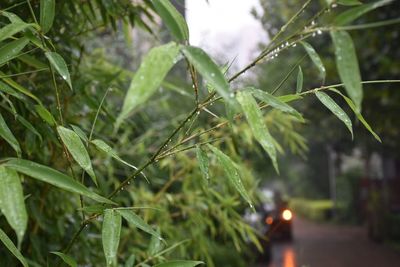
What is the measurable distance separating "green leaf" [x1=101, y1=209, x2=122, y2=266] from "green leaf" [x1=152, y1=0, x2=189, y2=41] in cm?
36

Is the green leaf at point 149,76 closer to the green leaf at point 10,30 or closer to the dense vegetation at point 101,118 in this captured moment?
the dense vegetation at point 101,118

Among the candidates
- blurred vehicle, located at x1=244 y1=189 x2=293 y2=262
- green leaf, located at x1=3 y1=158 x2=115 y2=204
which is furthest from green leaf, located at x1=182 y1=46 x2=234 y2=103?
blurred vehicle, located at x1=244 y1=189 x2=293 y2=262

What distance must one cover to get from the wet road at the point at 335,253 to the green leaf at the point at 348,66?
7187mm

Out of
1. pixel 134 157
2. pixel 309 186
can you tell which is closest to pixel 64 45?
pixel 134 157

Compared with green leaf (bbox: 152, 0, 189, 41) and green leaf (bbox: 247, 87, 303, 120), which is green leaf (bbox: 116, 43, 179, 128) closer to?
green leaf (bbox: 152, 0, 189, 41)

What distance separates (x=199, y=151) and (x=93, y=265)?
41.7 inches

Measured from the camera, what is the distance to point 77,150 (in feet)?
2.76

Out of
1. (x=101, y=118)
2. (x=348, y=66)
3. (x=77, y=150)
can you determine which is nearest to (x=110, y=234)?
(x=77, y=150)

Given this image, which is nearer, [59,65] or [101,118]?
[59,65]

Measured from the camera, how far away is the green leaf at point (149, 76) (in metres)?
0.56

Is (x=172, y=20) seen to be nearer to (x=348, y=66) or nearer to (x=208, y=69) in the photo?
(x=208, y=69)

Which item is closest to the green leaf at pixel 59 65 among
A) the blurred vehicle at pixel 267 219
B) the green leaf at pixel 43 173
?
the green leaf at pixel 43 173

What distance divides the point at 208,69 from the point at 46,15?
0.38m

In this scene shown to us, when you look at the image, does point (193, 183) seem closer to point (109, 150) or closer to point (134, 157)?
point (134, 157)
